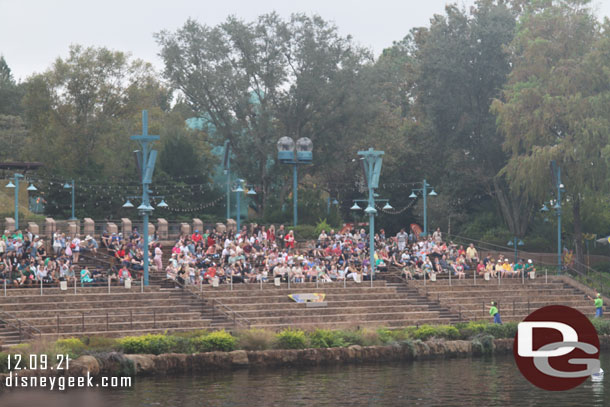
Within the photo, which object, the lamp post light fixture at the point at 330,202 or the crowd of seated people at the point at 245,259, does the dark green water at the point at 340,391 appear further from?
the lamp post light fixture at the point at 330,202

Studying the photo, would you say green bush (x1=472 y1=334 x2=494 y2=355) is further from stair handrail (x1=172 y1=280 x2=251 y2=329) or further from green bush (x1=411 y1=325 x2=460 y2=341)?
stair handrail (x1=172 y1=280 x2=251 y2=329)

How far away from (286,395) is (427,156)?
135ft

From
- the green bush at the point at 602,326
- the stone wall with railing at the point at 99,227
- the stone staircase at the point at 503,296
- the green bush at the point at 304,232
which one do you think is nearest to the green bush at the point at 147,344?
the stone staircase at the point at 503,296

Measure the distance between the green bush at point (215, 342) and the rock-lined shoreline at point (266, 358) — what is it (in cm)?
37

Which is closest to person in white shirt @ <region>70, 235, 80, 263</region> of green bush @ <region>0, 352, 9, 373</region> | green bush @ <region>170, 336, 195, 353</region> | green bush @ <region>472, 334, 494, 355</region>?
green bush @ <region>170, 336, 195, 353</region>

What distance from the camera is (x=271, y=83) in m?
63.4

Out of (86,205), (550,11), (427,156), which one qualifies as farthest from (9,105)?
(550,11)

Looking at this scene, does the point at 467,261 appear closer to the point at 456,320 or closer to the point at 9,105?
the point at 456,320

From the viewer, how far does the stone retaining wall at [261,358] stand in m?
29.6

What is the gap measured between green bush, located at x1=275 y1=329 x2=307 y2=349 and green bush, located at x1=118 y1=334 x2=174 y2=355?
3739 millimetres

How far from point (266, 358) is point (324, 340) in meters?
2.32

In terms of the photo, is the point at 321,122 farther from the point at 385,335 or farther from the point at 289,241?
the point at 385,335

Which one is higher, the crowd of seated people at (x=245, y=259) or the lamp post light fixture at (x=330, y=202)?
the lamp post light fixture at (x=330, y=202)

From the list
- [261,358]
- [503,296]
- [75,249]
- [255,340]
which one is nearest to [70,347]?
[255,340]
